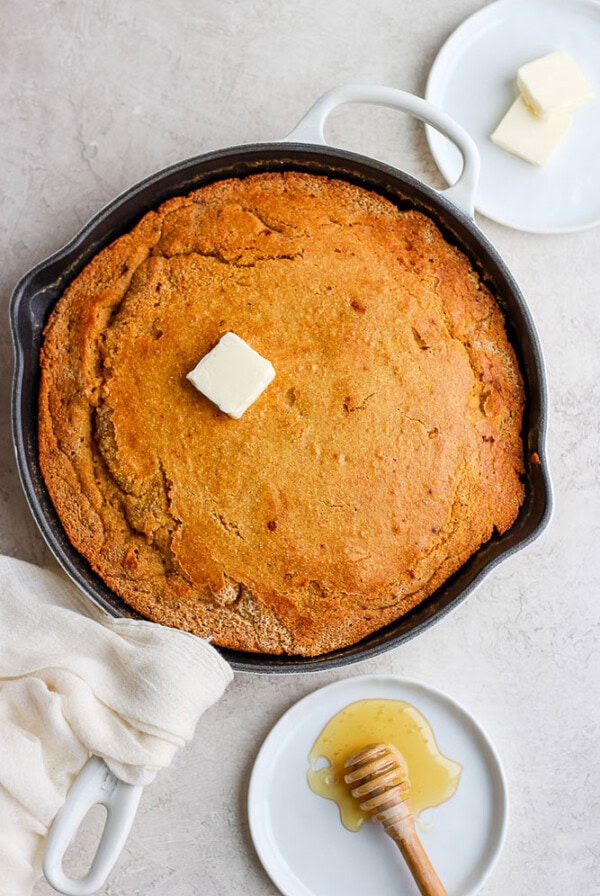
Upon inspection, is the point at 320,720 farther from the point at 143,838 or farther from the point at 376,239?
the point at 376,239

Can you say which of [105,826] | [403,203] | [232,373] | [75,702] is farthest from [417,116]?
[105,826]

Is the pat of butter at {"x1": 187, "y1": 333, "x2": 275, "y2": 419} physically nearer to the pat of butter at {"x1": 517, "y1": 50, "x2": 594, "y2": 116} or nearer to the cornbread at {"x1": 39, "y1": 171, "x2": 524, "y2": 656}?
the cornbread at {"x1": 39, "y1": 171, "x2": 524, "y2": 656}

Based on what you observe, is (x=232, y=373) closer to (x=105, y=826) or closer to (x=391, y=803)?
(x=105, y=826)

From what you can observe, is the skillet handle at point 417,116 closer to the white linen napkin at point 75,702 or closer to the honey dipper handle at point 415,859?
the white linen napkin at point 75,702

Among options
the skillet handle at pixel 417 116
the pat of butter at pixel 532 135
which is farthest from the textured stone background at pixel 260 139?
the skillet handle at pixel 417 116

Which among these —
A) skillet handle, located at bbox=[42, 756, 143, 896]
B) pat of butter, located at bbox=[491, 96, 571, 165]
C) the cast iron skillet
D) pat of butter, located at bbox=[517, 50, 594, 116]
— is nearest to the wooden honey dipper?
the cast iron skillet
